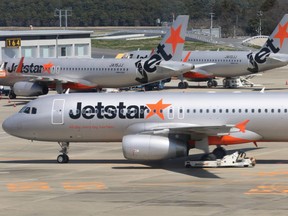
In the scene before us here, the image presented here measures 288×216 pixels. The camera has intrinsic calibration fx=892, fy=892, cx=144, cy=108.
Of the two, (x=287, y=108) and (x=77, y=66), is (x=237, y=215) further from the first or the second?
(x=77, y=66)

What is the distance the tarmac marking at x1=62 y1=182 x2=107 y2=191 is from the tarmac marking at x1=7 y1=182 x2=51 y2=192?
0.99 m

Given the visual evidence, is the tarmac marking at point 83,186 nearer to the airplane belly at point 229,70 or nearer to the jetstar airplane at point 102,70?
the jetstar airplane at point 102,70

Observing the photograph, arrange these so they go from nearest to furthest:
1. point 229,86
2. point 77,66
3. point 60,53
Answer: point 77,66, point 229,86, point 60,53

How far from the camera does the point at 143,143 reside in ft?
158

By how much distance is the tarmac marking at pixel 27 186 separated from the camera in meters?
43.1

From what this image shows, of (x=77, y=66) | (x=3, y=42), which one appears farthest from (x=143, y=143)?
(x=3, y=42)

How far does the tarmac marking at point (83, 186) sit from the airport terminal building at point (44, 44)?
65.4m

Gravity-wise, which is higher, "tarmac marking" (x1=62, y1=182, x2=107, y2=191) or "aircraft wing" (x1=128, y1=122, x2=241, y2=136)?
"aircraft wing" (x1=128, y1=122, x2=241, y2=136)

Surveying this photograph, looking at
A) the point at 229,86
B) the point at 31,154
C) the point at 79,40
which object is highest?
the point at 79,40

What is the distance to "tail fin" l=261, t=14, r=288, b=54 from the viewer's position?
99750mm

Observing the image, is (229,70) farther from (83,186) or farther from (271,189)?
(271,189)

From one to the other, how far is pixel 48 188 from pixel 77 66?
5020cm

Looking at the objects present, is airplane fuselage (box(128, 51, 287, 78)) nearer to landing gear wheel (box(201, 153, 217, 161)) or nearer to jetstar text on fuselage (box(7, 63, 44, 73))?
jetstar text on fuselage (box(7, 63, 44, 73))

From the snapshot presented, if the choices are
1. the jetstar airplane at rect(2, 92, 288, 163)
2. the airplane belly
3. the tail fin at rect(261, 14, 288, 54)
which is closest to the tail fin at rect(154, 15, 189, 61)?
the tail fin at rect(261, 14, 288, 54)
